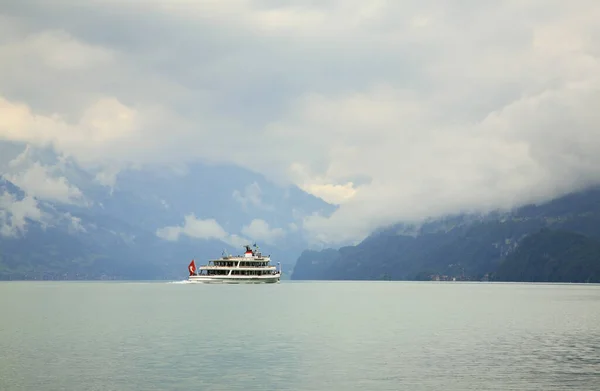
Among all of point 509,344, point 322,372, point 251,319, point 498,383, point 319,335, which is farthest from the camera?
point 251,319

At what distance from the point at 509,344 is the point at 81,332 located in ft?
208

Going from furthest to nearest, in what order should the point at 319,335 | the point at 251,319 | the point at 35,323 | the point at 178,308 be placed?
the point at 178,308 → the point at 251,319 → the point at 35,323 → the point at 319,335

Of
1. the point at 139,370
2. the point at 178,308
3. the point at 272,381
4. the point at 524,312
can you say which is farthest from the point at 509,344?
the point at 178,308

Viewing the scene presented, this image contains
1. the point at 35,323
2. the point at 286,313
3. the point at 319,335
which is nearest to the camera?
the point at 319,335

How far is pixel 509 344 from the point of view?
308ft

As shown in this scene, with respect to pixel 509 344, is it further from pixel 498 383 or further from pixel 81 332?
pixel 81 332

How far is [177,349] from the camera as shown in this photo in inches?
3438

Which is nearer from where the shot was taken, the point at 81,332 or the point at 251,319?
Answer: the point at 81,332

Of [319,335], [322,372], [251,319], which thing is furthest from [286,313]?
[322,372]

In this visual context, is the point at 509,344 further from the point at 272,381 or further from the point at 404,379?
the point at 272,381

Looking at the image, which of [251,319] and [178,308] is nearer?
[251,319]

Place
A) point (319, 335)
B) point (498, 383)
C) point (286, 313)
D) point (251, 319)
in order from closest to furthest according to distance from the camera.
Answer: point (498, 383)
point (319, 335)
point (251, 319)
point (286, 313)

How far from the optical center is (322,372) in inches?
2776

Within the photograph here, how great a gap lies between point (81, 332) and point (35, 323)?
73.0 ft
